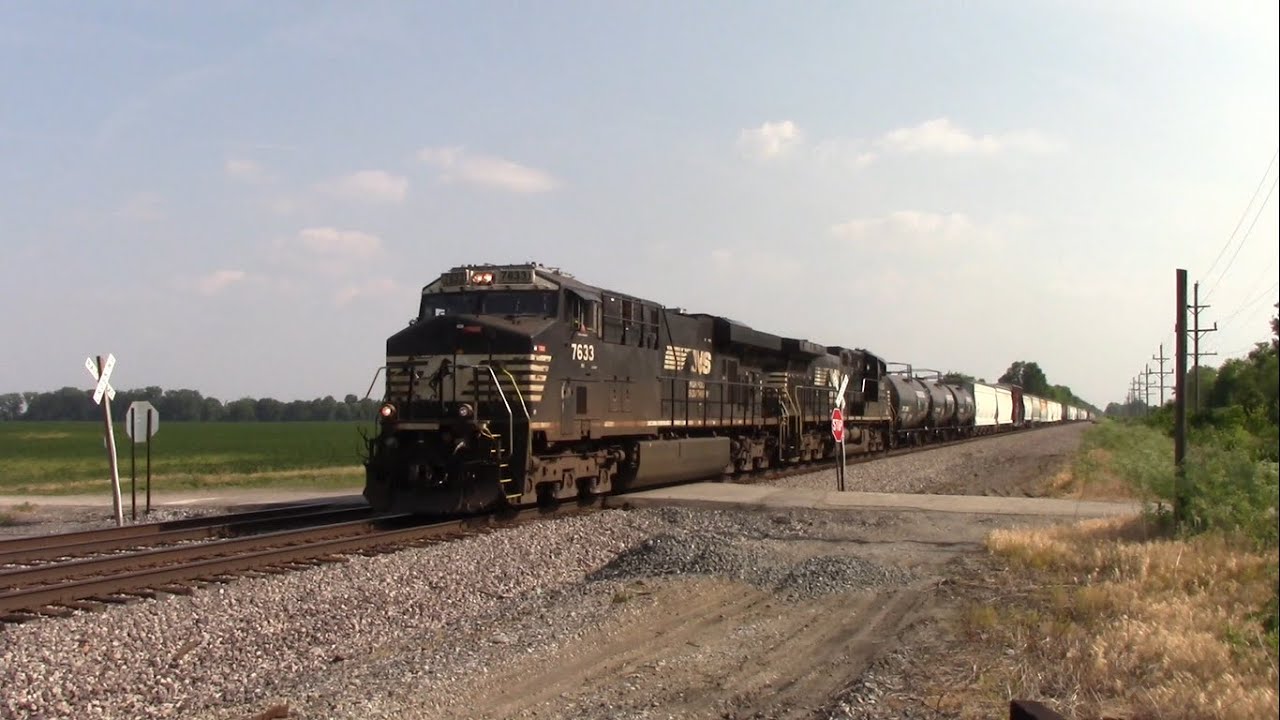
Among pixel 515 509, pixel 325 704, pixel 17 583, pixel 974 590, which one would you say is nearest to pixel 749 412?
pixel 515 509

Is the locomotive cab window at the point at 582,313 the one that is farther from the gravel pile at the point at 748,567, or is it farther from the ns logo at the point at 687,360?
the gravel pile at the point at 748,567

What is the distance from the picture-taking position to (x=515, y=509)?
1539 centimetres

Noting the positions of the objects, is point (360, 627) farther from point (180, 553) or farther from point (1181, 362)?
point (1181, 362)

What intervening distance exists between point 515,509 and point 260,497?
9355mm

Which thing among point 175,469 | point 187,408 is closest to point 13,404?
point 187,408

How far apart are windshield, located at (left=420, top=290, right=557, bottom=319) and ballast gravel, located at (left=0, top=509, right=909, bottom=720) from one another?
3722mm

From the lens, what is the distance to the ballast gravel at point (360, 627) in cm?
685

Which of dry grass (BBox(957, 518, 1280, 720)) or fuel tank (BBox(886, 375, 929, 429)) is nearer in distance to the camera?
dry grass (BBox(957, 518, 1280, 720))

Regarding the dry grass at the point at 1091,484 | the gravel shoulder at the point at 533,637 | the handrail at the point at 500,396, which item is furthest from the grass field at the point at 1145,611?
the handrail at the point at 500,396

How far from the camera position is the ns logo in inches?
762

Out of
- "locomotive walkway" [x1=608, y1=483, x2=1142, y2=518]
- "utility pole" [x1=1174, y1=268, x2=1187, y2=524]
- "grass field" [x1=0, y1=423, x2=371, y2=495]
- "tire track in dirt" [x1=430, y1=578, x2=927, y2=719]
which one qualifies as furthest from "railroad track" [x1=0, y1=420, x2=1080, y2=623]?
"utility pole" [x1=1174, y1=268, x2=1187, y2=524]

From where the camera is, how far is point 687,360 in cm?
2022

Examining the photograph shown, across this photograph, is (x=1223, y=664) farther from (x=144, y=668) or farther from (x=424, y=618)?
(x=144, y=668)

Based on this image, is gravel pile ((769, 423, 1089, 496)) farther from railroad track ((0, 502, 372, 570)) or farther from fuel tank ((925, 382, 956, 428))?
railroad track ((0, 502, 372, 570))
